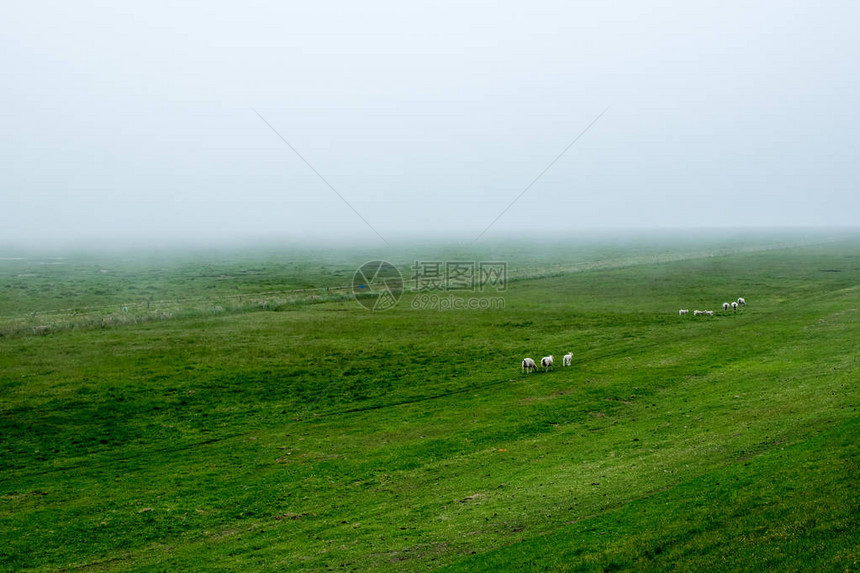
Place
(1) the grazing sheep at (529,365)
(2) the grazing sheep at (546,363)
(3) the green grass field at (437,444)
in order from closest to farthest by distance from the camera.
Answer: (3) the green grass field at (437,444) < (1) the grazing sheep at (529,365) < (2) the grazing sheep at (546,363)

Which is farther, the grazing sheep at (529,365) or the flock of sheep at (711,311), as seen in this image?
the flock of sheep at (711,311)

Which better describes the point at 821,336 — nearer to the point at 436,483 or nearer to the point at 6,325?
the point at 436,483

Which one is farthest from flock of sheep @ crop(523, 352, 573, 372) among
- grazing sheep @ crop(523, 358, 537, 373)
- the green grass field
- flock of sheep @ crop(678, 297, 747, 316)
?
flock of sheep @ crop(678, 297, 747, 316)

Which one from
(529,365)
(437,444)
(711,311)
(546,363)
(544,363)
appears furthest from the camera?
(711,311)

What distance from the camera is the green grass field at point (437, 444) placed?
11.8m

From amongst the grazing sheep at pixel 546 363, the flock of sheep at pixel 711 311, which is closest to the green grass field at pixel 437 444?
the grazing sheep at pixel 546 363

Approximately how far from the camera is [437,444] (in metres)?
20.9

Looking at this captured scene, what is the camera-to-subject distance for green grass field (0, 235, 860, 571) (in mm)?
11773

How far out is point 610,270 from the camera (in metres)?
→ 94.6

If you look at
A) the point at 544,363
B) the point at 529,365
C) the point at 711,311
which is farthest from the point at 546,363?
the point at 711,311

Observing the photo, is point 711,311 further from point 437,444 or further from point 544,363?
point 437,444

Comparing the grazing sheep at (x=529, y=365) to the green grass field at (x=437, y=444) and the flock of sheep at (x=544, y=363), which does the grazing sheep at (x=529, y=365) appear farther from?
the green grass field at (x=437, y=444)

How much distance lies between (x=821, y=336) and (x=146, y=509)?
36879mm

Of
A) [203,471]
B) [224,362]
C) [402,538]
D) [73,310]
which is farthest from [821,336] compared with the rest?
[73,310]
